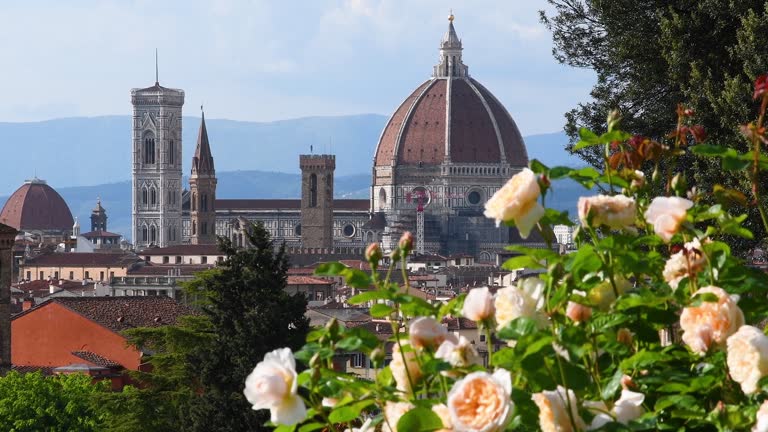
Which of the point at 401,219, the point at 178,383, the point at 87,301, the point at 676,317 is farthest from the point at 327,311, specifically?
the point at 401,219

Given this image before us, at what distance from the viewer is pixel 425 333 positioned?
4039 mm

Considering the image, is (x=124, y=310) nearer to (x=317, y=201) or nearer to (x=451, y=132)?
(x=317, y=201)

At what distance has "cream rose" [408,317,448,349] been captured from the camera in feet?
13.3

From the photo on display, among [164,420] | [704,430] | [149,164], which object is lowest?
[164,420]

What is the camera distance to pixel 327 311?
186 ft

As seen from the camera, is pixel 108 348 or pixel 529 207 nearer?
pixel 529 207

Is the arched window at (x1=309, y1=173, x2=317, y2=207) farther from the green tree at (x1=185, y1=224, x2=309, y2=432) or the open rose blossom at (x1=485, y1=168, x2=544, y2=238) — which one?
the open rose blossom at (x1=485, y1=168, x2=544, y2=238)

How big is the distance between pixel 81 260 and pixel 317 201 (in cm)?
3932

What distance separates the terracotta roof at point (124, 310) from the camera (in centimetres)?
3984

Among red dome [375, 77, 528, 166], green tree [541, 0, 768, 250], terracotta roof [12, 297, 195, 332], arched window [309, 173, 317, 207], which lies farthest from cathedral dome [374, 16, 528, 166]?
green tree [541, 0, 768, 250]

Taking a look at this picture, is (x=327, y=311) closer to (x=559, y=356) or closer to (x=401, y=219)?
(x=559, y=356)

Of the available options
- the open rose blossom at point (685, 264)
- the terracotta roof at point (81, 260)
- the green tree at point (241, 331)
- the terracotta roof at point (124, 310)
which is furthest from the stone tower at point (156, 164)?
the open rose blossom at point (685, 264)

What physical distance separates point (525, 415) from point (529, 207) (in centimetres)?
53

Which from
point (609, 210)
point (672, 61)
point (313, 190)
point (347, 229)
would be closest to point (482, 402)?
point (609, 210)
